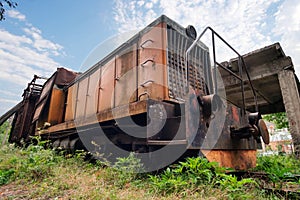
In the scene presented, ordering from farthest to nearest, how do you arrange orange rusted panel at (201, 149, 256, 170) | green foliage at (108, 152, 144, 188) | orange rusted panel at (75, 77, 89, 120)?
orange rusted panel at (75, 77, 89, 120), green foliage at (108, 152, 144, 188), orange rusted panel at (201, 149, 256, 170)

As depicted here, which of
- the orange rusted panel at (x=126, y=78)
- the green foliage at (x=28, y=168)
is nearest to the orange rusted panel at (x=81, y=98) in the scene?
the green foliage at (x=28, y=168)

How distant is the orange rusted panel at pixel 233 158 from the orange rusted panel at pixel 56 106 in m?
5.15

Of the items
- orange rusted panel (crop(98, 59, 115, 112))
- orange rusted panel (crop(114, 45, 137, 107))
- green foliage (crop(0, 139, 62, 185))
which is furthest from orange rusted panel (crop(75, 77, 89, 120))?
orange rusted panel (crop(114, 45, 137, 107))

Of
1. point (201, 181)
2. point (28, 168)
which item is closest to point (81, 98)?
point (28, 168)

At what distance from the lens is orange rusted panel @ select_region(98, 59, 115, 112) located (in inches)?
160

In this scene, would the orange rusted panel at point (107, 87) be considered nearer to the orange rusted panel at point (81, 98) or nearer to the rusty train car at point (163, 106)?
the rusty train car at point (163, 106)

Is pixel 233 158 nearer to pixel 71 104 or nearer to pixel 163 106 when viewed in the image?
pixel 163 106

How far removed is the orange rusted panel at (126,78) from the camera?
3.58 metres

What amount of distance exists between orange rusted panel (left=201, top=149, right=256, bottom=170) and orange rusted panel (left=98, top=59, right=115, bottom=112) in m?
2.12

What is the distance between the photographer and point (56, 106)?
6.35 meters

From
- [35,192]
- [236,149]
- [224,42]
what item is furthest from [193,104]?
[35,192]

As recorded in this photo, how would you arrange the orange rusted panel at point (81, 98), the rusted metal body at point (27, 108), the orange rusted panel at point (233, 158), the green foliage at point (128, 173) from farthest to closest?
the rusted metal body at point (27, 108) → the orange rusted panel at point (81, 98) → the green foliage at point (128, 173) → the orange rusted panel at point (233, 158)

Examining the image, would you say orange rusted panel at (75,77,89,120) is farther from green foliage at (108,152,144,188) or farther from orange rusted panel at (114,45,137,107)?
green foliage at (108,152,144,188)

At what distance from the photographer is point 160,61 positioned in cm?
332
